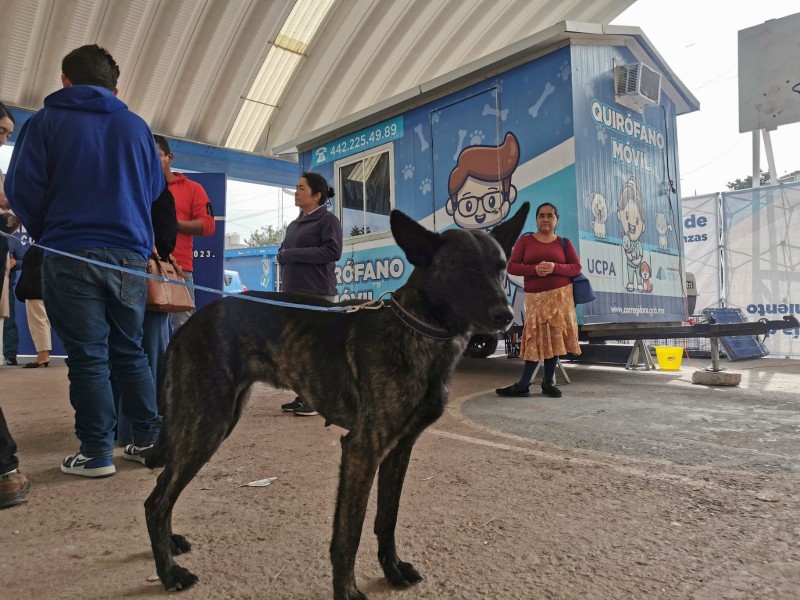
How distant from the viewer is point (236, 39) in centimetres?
1079

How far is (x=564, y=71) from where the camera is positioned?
607 centimetres

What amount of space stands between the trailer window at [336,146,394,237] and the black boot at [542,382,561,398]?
3540 millimetres

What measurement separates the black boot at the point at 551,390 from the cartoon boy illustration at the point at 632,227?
2111 mm

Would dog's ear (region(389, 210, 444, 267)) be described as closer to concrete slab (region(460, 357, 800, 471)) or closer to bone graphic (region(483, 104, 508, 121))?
concrete slab (region(460, 357, 800, 471))

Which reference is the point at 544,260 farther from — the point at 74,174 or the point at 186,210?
the point at 74,174

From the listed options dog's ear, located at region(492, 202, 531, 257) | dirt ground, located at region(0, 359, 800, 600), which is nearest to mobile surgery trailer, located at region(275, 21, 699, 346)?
dirt ground, located at region(0, 359, 800, 600)

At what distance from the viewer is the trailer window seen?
7999mm

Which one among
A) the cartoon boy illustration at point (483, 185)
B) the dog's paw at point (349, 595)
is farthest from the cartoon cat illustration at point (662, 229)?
the dog's paw at point (349, 595)

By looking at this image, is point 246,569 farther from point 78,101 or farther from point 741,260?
point 741,260

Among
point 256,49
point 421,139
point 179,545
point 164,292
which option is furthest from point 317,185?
point 256,49

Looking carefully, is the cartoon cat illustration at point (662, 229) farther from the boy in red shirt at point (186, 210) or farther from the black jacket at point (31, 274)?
the black jacket at point (31, 274)

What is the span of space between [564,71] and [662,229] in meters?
2.78

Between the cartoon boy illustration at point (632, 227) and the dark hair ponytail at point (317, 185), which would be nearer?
the dark hair ponytail at point (317, 185)

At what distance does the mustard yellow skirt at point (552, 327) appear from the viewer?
5.23 m
